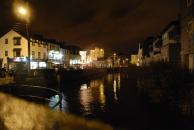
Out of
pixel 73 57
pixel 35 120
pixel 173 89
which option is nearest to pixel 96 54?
pixel 73 57

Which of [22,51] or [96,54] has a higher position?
[96,54]

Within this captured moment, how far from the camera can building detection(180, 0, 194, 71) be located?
110 ft

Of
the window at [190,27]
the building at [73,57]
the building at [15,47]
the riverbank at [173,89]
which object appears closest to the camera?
the riverbank at [173,89]

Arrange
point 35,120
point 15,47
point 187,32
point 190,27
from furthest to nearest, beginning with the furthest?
1. point 15,47
2. point 187,32
3. point 190,27
4. point 35,120

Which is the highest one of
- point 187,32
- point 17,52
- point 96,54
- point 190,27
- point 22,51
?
point 96,54

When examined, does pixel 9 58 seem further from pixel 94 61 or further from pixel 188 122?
pixel 94 61

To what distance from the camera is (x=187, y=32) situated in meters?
35.5

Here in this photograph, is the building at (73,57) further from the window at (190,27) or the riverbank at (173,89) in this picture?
the riverbank at (173,89)

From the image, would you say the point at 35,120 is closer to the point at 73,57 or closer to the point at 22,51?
the point at 22,51

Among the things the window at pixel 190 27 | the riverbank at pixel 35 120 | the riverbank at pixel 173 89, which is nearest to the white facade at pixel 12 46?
the window at pixel 190 27

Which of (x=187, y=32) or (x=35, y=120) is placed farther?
(x=187, y=32)

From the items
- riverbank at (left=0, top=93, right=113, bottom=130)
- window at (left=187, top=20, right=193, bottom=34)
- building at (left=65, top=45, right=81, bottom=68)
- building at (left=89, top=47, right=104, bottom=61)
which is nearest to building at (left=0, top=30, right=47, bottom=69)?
building at (left=65, top=45, right=81, bottom=68)

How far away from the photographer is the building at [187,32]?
33562 millimetres

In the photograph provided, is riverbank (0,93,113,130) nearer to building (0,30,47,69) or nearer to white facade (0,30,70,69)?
white facade (0,30,70,69)
